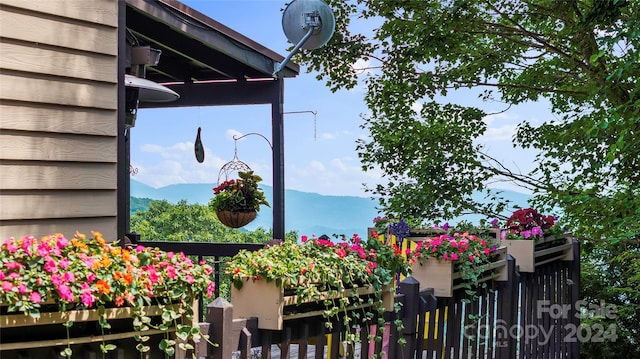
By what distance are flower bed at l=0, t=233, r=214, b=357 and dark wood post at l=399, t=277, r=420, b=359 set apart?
1215 mm

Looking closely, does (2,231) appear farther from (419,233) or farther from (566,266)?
(566,266)

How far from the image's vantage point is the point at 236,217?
585cm

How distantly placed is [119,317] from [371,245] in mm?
1263

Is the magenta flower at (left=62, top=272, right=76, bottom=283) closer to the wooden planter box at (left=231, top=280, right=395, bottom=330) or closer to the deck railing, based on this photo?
the deck railing

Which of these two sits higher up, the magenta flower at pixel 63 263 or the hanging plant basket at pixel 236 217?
the hanging plant basket at pixel 236 217

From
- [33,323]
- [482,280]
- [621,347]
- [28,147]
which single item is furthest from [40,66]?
[621,347]

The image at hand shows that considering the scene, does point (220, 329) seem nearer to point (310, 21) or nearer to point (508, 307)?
point (508, 307)

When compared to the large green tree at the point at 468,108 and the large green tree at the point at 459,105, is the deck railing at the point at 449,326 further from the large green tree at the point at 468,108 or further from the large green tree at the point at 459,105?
the large green tree at the point at 459,105

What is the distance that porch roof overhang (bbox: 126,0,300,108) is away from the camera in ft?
16.9

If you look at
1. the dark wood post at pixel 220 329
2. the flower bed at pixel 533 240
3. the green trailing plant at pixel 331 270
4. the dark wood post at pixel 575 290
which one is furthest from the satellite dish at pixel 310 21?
the dark wood post at pixel 220 329

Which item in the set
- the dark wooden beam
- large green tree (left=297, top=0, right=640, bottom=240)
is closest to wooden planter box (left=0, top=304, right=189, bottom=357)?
the dark wooden beam

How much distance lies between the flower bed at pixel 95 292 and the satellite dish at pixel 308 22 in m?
3.95

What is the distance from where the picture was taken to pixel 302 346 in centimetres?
235

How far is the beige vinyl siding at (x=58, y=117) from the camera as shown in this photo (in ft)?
11.2
